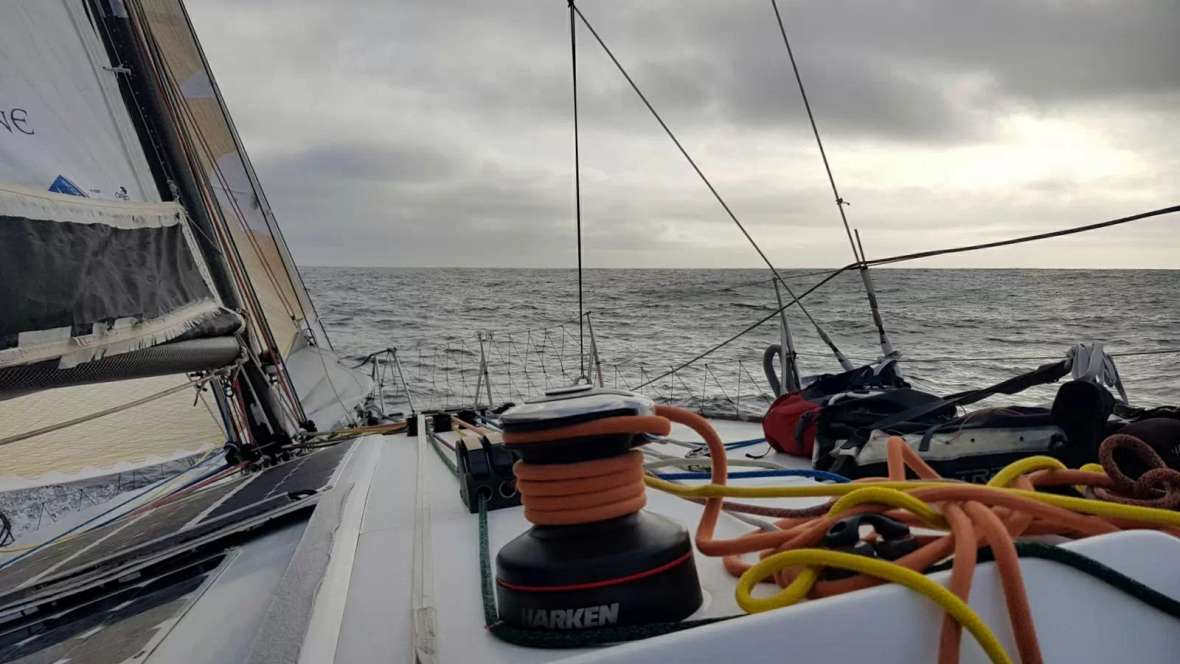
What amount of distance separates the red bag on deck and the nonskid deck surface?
0.82m

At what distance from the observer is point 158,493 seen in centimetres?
271

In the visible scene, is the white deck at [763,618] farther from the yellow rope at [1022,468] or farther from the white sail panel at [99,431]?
the white sail panel at [99,431]

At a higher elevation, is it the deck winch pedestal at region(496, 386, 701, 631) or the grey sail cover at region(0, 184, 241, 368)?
the grey sail cover at region(0, 184, 241, 368)

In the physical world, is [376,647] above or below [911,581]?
below

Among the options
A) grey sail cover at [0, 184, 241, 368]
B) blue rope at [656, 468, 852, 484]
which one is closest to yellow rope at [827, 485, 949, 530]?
blue rope at [656, 468, 852, 484]

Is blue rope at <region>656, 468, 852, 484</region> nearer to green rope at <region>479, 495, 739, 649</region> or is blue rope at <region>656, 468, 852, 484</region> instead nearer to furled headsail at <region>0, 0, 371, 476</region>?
green rope at <region>479, 495, 739, 649</region>

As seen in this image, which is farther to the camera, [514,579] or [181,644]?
[181,644]

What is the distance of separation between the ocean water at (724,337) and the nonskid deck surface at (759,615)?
Result: 67.6 inches

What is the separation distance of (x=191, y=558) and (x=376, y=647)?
0.71 meters

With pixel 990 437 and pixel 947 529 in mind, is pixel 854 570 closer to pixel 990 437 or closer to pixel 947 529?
pixel 947 529

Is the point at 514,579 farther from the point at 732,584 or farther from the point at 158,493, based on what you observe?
the point at 158,493

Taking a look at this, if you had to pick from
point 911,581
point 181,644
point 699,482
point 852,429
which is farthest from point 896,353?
point 181,644

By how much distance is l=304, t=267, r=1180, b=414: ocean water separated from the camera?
6977 mm

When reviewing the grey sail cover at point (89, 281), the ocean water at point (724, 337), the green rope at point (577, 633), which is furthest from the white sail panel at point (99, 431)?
the green rope at point (577, 633)
